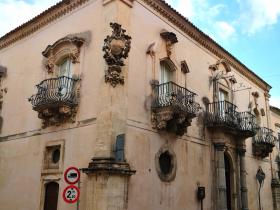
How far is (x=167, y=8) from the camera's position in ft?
48.8

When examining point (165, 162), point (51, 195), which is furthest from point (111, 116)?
point (51, 195)

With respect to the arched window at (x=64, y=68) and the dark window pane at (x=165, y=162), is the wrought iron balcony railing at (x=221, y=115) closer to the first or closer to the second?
the dark window pane at (x=165, y=162)

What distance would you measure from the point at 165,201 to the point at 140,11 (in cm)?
690

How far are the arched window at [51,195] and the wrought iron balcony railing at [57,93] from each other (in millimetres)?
2742

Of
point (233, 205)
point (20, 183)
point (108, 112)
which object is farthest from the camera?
point (233, 205)

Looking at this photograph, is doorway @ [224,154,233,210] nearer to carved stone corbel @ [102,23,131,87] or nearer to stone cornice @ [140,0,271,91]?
stone cornice @ [140,0,271,91]

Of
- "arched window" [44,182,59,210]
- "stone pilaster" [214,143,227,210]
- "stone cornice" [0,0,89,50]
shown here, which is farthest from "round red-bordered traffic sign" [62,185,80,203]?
"stone pilaster" [214,143,227,210]

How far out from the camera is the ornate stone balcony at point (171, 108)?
1267cm

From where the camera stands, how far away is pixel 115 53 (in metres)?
11.8

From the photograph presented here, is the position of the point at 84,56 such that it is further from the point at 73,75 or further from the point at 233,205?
the point at 233,205

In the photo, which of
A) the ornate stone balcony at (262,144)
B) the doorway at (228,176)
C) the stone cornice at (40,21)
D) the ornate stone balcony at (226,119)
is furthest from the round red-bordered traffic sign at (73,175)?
the ornate stone balcony at (262,144)

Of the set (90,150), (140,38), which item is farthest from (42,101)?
(140,38)

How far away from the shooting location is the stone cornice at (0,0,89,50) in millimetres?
Answer: 14587

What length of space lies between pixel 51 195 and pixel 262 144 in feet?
38.7
